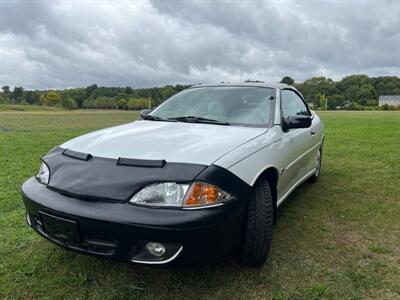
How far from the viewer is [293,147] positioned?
339 centimetres

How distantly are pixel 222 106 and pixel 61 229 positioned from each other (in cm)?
189

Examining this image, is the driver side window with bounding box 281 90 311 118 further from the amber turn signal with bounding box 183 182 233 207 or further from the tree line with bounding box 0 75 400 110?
the tree line with bounding box 0 75 400 110

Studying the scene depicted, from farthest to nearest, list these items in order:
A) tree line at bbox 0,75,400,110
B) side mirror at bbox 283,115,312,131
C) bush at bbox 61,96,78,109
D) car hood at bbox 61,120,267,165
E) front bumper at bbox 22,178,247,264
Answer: bush at bbox 61,96,78,109
tree line at bbox 0,75,400,110
side mirror at bbox 283,115,312,131
car hood at bbox 61,120,267,165
front bumper at bbox 22,178,247,264

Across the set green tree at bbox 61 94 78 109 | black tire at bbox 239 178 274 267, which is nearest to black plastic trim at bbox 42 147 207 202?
black tire at bbox 239 178 274 267

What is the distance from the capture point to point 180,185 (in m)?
2.00

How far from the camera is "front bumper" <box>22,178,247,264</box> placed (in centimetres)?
189

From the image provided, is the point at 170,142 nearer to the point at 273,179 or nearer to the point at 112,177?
the point at 112,177

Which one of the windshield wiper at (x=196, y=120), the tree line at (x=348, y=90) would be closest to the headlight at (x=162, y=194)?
the windshield wiper at (x=196, y=120)

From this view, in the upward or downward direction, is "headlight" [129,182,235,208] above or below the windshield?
below

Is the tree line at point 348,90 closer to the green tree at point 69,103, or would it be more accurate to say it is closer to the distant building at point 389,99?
the distant building at point 389,99

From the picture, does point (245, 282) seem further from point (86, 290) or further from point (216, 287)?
point (86, 290)

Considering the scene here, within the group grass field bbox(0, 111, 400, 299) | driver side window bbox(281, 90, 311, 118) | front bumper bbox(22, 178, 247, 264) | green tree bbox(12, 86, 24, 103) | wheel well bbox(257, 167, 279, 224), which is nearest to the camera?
front bumper bbox(22, 178, 247, 264)

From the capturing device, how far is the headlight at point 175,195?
1973 millimetres

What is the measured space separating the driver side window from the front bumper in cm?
165
